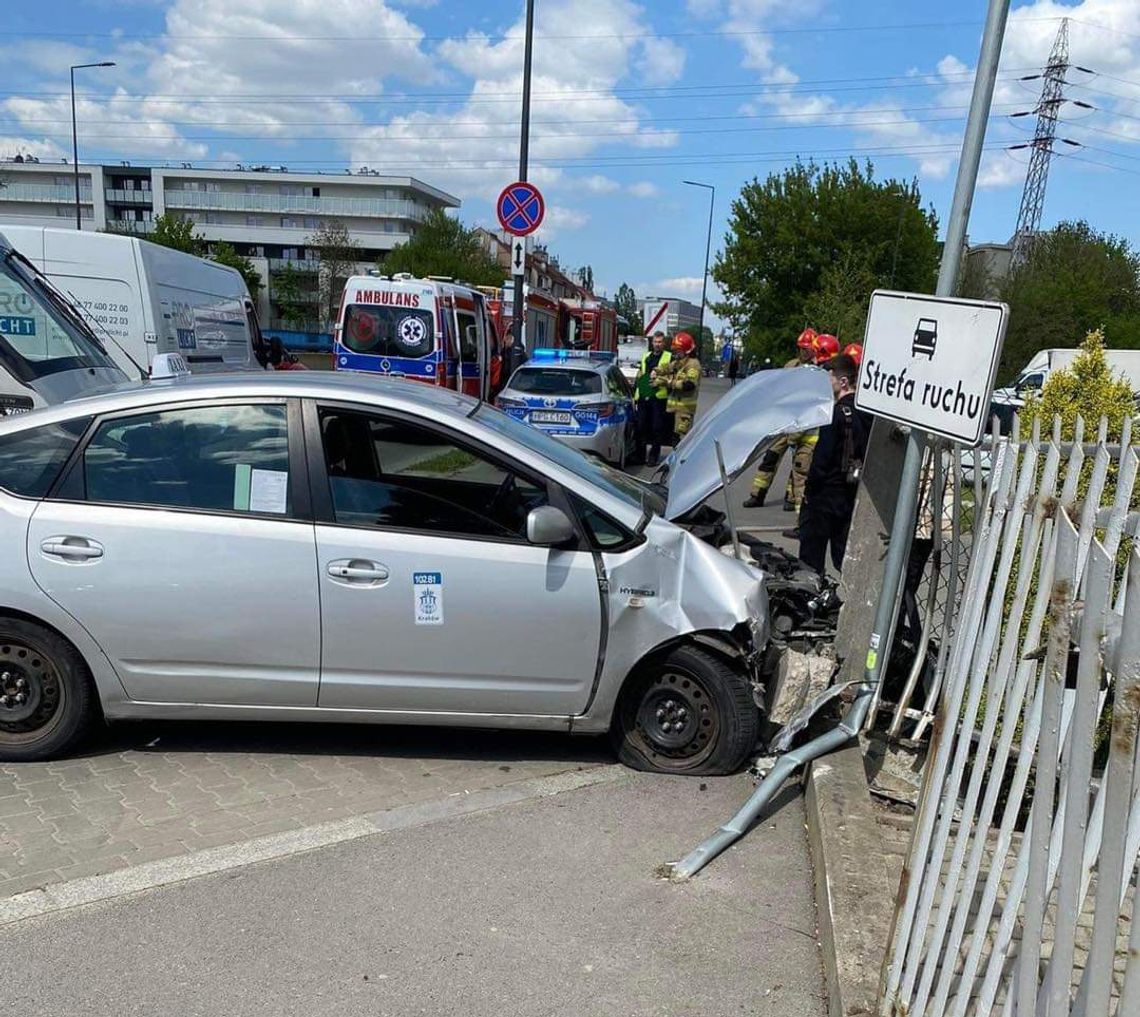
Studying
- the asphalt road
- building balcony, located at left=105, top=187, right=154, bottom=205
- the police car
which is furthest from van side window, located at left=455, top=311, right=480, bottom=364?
building balcony, located at left=105, top=187, right=154, bottom=205

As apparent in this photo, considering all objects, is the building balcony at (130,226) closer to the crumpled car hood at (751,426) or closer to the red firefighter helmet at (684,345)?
the red firefighter helmet at (684,345)

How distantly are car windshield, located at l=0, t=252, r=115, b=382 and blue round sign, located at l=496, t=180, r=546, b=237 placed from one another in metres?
5.92

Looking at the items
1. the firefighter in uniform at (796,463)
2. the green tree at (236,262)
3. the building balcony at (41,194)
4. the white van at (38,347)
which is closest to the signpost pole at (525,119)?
the firefighter in uniform at (796,463)

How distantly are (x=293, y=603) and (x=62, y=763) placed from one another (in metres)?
1.31

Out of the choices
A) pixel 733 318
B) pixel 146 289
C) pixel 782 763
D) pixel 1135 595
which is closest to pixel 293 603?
pixel 782 763

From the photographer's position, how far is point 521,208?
12.7 metres

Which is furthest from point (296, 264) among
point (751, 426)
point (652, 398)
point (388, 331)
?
point (751, 426)

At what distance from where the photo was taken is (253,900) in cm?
339

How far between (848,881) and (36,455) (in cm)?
366

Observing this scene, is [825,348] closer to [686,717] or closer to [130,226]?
[686,717]

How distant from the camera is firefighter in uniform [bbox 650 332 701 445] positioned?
1437cm

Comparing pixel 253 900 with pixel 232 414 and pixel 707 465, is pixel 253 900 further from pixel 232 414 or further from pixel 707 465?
pixel 707 465

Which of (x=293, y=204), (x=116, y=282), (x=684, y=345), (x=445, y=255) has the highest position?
(x=293, y=204)

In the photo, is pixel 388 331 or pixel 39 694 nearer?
pixel 39 694
